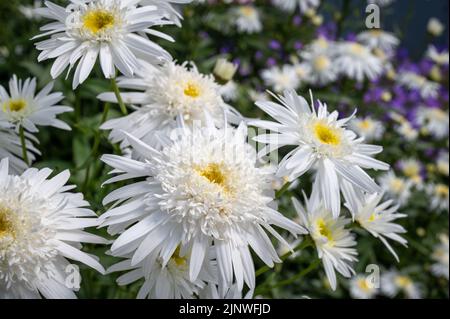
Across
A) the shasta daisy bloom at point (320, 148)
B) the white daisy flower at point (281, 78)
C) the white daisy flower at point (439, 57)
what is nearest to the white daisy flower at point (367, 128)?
the white daisy flower at point (281, 78)

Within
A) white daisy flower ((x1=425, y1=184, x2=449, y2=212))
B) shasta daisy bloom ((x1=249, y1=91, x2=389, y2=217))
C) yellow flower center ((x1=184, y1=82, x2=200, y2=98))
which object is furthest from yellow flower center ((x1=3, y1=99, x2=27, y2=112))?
white daisy flower ((x1=425, y1=184, x2=449, y2=212))

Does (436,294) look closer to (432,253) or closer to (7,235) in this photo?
(432,253)

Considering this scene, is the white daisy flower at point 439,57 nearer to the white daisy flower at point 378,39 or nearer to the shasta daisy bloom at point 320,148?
the white daisy flower at point 378,39

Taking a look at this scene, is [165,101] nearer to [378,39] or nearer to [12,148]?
[12,148]

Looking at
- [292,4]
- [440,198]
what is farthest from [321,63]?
[440,198]

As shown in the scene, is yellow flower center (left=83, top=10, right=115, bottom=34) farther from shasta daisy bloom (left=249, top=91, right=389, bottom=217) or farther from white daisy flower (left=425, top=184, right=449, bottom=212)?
white daisy flower (left=425, top=184, right=449, bottom=212)

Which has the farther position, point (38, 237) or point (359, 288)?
point (359, 288)
